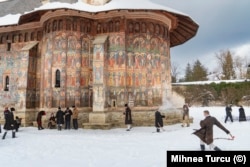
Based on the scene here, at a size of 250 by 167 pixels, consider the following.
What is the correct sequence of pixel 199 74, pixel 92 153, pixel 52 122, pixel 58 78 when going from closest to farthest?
pixel 92 153
pixel 52 122
pixel 58 78
pixel 199 74

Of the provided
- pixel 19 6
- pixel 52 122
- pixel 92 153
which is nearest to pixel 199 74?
pixel 19 6

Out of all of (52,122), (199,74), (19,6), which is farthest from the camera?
(199,74)

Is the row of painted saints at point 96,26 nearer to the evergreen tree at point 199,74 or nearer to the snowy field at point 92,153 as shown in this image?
the snowy field at point 92,153

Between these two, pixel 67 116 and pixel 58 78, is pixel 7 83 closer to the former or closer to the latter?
pixel 58 78

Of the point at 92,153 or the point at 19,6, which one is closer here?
the point at 92,153

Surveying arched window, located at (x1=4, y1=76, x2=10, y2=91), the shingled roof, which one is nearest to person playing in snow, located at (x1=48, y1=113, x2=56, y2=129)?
arched window, located at (x1=4, y1=76, x2=10, y2=91)

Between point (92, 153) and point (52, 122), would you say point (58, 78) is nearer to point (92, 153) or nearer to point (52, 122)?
point (52, 122)

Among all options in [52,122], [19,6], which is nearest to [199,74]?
[19,6]

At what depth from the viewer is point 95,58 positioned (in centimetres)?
1488

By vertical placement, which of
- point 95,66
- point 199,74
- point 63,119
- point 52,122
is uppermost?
point 199,74

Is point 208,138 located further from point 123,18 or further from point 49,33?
point 49,33

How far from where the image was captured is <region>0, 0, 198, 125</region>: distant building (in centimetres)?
1514

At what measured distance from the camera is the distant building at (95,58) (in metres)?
15.1

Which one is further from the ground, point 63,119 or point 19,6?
point 19,6
